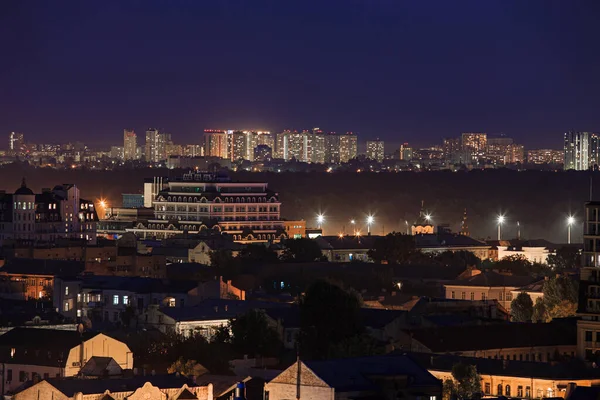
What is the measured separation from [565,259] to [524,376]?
6429cm

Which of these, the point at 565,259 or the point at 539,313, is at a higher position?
the point at 565,259

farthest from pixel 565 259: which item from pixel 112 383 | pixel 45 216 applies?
pixel 112 383

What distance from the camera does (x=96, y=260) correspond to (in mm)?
92875

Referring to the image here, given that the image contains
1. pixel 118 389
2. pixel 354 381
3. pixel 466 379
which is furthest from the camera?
pixel 466 379

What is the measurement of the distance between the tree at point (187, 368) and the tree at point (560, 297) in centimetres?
2144

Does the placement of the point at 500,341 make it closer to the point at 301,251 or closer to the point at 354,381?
the point at 354,381


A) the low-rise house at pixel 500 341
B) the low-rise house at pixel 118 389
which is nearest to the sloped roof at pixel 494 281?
the low-rise house at pixel 500 341

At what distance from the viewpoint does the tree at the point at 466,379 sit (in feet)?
148

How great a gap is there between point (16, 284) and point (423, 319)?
2430cm

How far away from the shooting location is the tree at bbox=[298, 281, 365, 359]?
5856 cm

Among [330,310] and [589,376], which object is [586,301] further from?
[589,376]

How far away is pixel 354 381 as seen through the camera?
40375 mm

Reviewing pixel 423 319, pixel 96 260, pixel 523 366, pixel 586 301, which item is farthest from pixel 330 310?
pixel 96 260

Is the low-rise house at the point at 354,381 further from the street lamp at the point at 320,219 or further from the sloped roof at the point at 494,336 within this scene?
the street lamp at the point at 320,219
